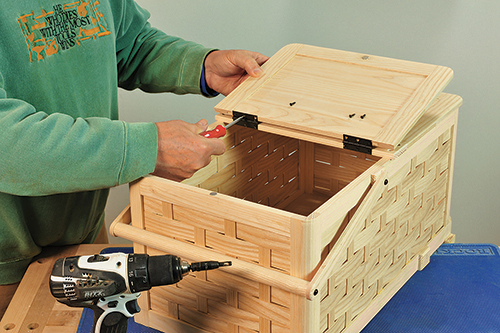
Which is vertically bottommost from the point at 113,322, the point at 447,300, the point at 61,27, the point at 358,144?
the point at 447,300

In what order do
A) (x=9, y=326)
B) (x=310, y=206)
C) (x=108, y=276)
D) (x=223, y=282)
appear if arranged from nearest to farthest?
1. (x=108, y=276)
2. (x=223, y=282)
3. (x=9, y=326)
4. (x=310, y=206)

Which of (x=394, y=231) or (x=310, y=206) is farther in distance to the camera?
(x=310, y=206)

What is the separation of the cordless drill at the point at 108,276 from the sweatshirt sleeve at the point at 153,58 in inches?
25.0

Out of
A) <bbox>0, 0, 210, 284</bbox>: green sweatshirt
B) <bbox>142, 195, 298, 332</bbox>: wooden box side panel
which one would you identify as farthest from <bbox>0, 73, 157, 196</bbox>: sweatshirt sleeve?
<bbox>142, 195, 298, 332</bbox>: wooden box side panel

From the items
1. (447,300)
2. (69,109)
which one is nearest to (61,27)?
(69,109)

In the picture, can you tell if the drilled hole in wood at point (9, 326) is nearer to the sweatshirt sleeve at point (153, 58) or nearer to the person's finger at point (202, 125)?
the person's finger at point (202, 125)

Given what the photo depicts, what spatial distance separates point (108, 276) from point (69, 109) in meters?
0.43

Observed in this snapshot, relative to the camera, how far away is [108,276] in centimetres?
89

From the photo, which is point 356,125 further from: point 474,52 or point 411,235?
point 474,52

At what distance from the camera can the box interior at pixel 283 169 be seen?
4.37 ft

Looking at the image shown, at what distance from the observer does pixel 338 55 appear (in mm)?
1354

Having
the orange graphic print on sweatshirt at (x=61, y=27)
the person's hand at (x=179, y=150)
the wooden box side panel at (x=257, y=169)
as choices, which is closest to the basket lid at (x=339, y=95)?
the wooden box side panel at (x=257, y=169)

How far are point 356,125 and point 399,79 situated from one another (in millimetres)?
188

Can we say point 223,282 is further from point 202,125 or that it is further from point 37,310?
point 37,310
